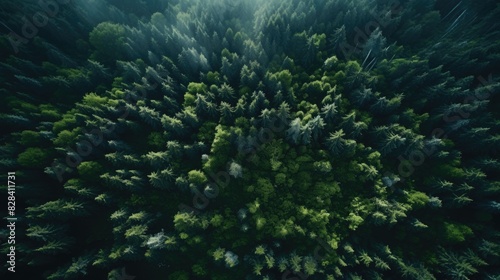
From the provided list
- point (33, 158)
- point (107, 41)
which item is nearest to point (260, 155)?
point (33, 158)

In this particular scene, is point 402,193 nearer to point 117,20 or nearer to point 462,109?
point 462,109

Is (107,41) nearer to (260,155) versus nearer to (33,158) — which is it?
(33,158)

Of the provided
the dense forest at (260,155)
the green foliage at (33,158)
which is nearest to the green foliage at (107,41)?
the dense forest at (260,155)

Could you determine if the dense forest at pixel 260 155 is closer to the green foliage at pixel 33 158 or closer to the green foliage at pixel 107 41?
the green foliage at pixel 33 158

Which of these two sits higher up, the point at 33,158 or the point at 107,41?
the point at 107,41

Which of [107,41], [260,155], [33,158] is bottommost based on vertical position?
A: [33,158]

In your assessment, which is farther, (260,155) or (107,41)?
(107,41)

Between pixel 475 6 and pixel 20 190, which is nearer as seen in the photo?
pixel 20 190

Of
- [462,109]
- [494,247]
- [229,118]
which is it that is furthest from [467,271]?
[229,118]
